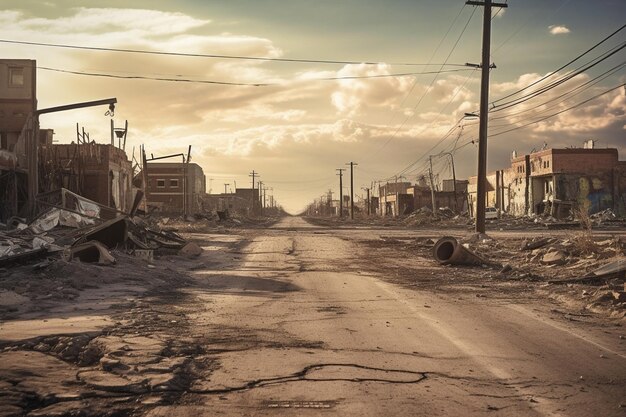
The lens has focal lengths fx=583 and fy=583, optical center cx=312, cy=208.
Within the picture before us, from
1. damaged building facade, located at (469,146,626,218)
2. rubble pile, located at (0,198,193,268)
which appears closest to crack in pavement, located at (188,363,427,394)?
rubble pile, located at (0,198,193,268)

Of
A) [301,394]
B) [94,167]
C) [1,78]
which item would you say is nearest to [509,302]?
[301,394]

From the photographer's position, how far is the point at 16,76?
36.6 metres

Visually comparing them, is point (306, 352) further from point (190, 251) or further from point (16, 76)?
point (16, 76)

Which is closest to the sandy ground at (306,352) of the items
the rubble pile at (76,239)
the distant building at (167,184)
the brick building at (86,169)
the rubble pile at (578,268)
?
the rubble pile at (578,268)

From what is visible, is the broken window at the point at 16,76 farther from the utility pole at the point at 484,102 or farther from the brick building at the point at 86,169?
the utility pole at the point at 484,102

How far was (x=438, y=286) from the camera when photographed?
14.3 meters

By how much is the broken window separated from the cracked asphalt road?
3073cm

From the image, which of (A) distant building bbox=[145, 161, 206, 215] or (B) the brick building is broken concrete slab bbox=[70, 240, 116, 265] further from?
(A) distant building bbox=[145, 161, 206, 215]

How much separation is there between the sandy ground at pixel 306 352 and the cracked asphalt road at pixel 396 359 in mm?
25

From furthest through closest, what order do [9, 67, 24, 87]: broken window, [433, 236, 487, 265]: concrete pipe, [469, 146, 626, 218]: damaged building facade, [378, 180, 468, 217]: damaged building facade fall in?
[378, 180, 468, 217]: damaged building facade < [469, 146, 626, 218]: damaged building facade < [9, 67, 24, 87]: broken window < [433, 236, 487, 265]: concrete pipe

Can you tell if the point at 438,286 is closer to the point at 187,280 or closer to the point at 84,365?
the point at 187,280

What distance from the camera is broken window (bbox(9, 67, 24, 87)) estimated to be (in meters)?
36.5

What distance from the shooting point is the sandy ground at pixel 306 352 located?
5133 mm

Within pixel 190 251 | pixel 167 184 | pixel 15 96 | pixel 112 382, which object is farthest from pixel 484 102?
pixel 167 184
